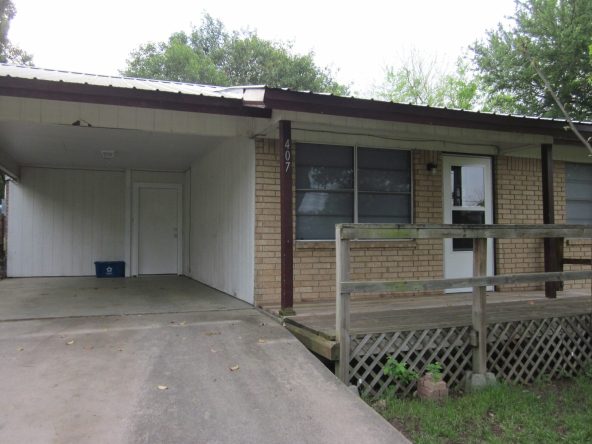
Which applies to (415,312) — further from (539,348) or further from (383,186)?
(383,186)

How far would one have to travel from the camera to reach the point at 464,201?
24.6 feet

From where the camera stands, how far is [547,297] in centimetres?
674

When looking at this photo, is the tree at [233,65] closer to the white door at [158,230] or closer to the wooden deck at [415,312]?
the white door at [158,230]

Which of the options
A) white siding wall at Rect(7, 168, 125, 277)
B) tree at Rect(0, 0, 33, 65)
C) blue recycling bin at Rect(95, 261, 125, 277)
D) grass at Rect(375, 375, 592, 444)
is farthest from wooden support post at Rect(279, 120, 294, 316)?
tree at Rect(0, 0, 33, 65)

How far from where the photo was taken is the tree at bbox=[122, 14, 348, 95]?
29047mm

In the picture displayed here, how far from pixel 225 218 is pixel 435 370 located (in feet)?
14.6

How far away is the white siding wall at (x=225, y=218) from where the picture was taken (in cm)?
653

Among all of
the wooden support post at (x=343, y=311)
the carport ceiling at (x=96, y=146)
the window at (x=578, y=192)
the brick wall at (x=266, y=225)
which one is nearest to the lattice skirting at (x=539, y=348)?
the wooden support post at (x=343, y=311)

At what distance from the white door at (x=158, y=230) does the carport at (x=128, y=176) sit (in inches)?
0.9

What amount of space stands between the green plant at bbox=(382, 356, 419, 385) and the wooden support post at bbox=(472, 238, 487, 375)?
2.32 feet

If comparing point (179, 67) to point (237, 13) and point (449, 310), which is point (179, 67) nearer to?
point (237, 13)

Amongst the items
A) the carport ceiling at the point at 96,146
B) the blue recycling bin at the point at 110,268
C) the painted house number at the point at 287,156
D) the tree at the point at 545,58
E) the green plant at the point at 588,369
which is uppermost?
the tree at the point at 545,58

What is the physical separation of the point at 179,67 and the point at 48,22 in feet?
25.0

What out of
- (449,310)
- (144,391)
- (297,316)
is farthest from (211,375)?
(449,310)
